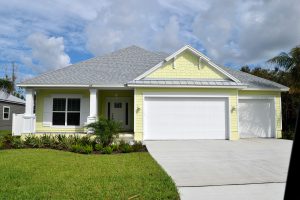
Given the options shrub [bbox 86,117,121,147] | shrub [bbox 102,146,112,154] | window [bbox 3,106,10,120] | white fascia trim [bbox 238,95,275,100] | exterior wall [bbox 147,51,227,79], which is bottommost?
shrub [bbox 102,146,112,154]

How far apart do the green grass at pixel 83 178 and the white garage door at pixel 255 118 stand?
9.88 m

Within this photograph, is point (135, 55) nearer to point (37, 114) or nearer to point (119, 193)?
point (37, 114)

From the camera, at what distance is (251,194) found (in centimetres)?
625

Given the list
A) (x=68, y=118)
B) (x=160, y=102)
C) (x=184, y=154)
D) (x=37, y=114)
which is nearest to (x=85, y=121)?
(x=68, y=118)

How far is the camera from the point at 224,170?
339 inches

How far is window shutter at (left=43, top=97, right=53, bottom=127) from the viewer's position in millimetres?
18281

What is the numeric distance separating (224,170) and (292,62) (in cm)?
1275

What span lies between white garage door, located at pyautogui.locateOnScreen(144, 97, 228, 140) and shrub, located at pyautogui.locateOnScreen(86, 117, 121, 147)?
3.16m

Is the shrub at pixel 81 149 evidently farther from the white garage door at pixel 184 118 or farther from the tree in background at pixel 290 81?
the tree in background at pixel 290 81

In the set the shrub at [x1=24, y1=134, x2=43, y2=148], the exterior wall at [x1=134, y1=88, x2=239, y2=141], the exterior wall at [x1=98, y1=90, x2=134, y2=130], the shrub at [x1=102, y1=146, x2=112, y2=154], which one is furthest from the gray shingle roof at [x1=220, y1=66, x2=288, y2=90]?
the shrub at [x1=24, y1=134, x2=43, y2=148]

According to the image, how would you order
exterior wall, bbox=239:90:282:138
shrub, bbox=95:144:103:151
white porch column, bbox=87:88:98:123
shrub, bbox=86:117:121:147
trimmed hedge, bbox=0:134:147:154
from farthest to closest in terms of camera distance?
exterior wall, bbox=239:90:282:138, white porch column, bbox=87:88:98:123, shrub, bbox=86:117:121:147, shrub, bbox=95:144:103:151, trimmed hedge, bbox=0:134:147:154

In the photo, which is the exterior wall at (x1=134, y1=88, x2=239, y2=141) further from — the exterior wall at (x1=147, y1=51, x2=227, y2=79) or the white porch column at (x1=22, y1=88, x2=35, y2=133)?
the white porch column at (x1=22, y1=88, x2=35, y2=133)

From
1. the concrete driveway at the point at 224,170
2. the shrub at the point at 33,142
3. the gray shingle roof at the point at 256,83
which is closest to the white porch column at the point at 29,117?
the shrub at the point at 33,142

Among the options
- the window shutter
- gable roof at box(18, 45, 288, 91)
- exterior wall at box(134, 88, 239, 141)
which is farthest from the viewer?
the window shutter
